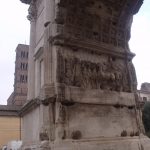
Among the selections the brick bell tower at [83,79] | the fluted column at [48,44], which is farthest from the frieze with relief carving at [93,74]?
the fluted column at [48,44]

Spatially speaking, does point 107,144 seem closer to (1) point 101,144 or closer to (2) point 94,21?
(1) point 101,144

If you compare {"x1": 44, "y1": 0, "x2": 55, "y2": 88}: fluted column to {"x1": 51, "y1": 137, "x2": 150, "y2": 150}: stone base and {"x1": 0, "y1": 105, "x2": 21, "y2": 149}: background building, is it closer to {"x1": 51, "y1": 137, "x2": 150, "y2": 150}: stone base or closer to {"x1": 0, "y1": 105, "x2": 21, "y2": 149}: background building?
{"x1": 51, "y1": 137, "x2": 150, "y2": 150}: stone base

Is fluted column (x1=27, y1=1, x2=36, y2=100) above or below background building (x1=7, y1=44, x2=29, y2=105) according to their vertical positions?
below

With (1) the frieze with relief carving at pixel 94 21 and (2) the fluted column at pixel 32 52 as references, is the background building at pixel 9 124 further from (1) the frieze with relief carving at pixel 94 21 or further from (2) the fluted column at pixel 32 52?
(1) the frieze with relief carving at pixel 94 21

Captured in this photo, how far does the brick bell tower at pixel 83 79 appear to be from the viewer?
679 cm

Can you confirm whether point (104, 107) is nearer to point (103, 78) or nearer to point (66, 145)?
point (103, 78)

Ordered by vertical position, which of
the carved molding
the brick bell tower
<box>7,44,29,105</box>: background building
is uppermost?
<box>7,44,29,105</box>: background building

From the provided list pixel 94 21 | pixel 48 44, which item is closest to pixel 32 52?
pixel 48 44

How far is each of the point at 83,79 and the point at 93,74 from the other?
1.45 ft

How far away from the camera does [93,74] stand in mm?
7969

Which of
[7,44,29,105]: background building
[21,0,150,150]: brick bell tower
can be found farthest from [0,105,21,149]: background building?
[7,44,29,105]: background building

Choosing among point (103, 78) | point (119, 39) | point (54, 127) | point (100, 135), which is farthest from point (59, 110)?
point (119, 39)

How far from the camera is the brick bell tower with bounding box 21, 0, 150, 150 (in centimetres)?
679

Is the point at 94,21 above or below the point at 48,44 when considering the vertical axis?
above
